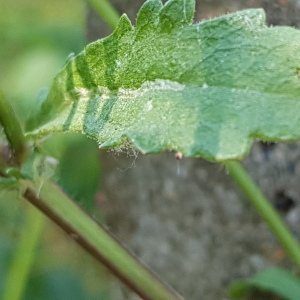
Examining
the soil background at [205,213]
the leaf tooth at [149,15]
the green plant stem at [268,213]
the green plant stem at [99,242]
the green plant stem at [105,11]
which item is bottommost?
the soil background at [205,213]

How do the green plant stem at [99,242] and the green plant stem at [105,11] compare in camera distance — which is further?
the green plant stem at [105,11]

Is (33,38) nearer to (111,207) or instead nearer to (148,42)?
(111,207)

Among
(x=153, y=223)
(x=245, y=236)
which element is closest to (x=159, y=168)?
(x=153, y=223)

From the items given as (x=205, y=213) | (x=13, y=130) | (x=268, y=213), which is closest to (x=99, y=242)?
(x=13, y=130)

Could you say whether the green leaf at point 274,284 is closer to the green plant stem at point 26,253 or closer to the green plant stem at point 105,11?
the green plant stem at point 26,253

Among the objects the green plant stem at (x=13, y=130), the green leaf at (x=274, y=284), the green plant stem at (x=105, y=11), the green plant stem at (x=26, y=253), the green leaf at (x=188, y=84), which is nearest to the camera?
the green leaf at (x=188, y=84)

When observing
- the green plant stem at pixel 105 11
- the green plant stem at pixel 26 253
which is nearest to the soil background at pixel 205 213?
the green plant stem at pixel 26 253

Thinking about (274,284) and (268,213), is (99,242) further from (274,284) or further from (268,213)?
(274,284)

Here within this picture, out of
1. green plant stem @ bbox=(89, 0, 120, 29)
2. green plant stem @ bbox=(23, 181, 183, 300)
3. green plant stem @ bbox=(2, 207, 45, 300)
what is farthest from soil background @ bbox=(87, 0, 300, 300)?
green plant stem @ bbox=(23, 181, 183, 300)
